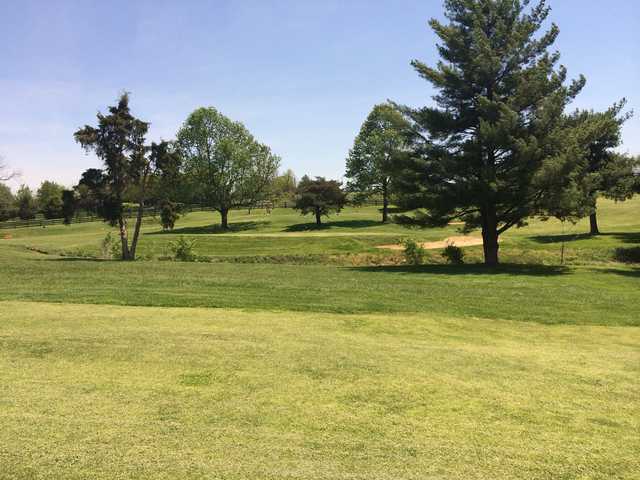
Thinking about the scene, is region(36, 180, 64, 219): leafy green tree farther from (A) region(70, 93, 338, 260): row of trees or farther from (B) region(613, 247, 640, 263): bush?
(B) region(613, 247, 640, 263): bush

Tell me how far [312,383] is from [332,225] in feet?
169

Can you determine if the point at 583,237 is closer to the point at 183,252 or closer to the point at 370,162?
the point at 370,162

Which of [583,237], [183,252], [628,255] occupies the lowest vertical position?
[628,255]

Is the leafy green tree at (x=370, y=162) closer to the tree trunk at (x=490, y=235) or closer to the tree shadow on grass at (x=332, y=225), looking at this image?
the tree shadow on grass at (x=332, y=225)

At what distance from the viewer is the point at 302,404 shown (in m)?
6.00

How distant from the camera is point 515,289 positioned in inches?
680

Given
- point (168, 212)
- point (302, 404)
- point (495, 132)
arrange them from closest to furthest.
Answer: point (302, 404) → point (495, 132) → point (168, 212)

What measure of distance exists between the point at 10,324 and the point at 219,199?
51938 millimetres

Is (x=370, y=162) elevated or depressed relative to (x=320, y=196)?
elevated

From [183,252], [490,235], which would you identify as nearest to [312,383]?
[490,235]

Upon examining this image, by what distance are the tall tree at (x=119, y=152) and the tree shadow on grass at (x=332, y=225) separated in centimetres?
2575

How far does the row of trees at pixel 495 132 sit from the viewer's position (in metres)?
23.6

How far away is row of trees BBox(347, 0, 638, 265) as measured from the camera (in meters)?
23.6

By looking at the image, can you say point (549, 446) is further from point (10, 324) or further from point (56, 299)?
point (56, 299)
